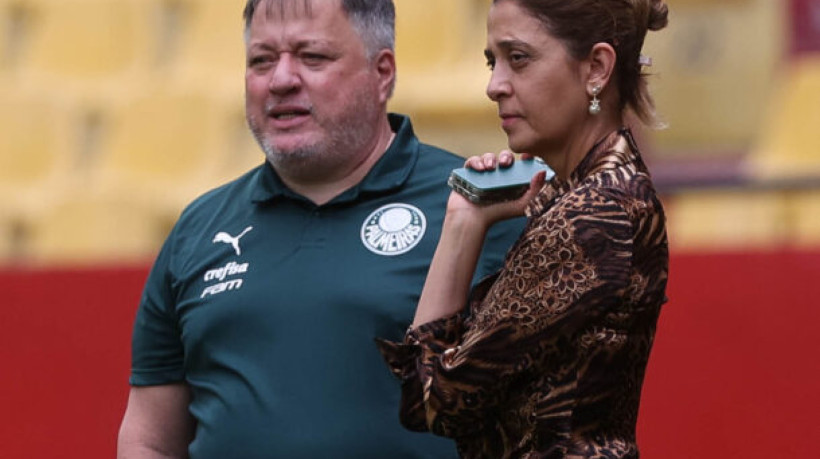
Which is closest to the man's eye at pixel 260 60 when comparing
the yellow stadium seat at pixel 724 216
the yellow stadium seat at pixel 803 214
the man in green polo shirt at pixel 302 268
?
the man in green polo shirt at pixel 302 268

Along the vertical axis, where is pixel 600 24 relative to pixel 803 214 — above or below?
above

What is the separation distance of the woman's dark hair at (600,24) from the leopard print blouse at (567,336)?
0.13 metres

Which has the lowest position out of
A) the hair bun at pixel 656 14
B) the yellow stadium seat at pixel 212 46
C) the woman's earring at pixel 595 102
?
the woman's earring at pixel 595 102

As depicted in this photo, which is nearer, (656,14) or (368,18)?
(656,14)

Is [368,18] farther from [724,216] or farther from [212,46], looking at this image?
[212,46]

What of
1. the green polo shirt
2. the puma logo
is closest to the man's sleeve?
the green polo shirt

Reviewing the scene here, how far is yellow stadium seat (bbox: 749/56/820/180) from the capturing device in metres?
5.25

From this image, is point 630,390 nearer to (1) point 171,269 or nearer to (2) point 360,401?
(2) point 360,401

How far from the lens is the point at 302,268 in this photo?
3043 millimetres

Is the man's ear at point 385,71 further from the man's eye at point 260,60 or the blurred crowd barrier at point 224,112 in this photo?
the blurred crowd barrier at point 224,112

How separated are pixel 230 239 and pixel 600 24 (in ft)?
3.61

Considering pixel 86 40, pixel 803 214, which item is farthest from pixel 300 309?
pixel 86 40

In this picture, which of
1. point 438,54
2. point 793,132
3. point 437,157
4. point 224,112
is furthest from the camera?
point 224,112

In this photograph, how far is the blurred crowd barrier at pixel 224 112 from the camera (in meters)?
5.31
